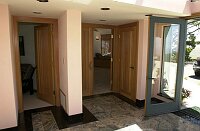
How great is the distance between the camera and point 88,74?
470cm

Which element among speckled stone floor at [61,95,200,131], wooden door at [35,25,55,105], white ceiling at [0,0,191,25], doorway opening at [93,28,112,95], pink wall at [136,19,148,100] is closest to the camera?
white ceiling at [0,0,191,25]

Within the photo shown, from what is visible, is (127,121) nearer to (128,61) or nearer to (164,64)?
(164,64)

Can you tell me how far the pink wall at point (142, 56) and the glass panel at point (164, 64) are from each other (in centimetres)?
28

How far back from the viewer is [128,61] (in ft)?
14.6

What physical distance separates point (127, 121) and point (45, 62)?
8.27 ft

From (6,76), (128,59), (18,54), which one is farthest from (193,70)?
(6,76)

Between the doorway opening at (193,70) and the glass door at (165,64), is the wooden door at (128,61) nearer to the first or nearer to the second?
the glass door at (165,64)

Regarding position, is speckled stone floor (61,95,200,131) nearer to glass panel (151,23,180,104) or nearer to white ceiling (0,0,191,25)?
glass panel (151,23,180,104)

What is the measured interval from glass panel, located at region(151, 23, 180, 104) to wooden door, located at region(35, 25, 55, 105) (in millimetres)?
2512

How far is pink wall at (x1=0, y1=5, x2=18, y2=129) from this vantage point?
99.5 inches

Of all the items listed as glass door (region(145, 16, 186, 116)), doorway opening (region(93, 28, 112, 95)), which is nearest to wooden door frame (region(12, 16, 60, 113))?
glass door (region(145, 16, 186, 116))

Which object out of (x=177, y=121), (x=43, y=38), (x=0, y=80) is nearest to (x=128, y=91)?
(x=177, y=121)

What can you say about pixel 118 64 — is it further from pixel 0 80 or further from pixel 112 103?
pixel 0 80

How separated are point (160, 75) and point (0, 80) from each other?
11.1 ft
